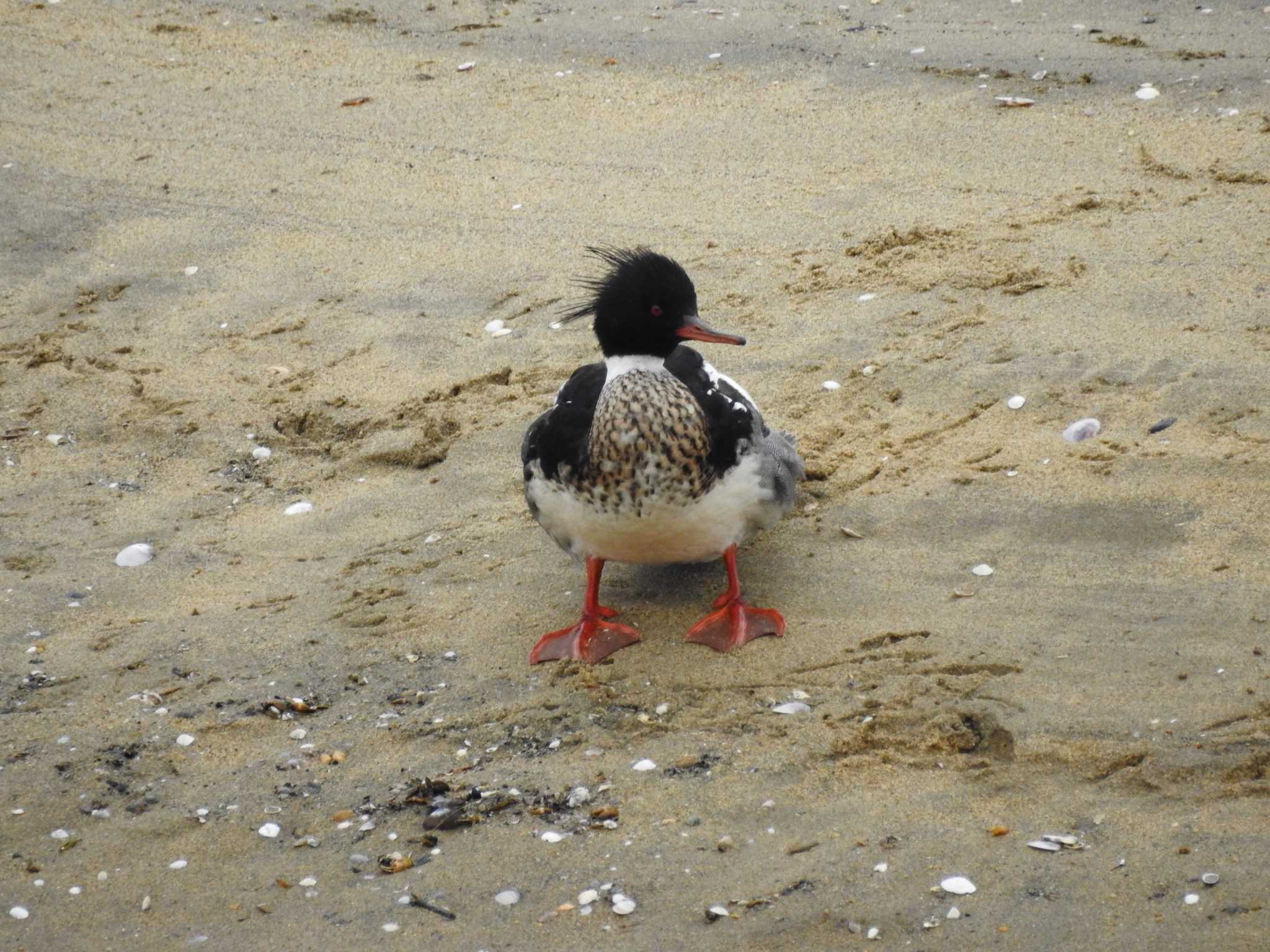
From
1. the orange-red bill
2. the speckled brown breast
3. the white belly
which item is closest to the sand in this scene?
the white belly

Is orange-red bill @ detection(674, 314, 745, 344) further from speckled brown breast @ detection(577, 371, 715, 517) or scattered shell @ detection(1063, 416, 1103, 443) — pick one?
scattered shell @ detection(1063, 416, 1103, 443)

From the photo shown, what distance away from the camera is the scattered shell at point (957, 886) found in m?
3.35

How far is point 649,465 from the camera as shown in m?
4.34

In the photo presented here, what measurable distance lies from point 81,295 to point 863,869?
214 inches

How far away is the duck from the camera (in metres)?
4.38

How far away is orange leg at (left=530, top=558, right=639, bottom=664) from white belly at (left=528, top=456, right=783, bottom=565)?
0.12 metres

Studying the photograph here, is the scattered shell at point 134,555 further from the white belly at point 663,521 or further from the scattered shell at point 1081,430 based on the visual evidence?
the scattered shell at point 1081,430

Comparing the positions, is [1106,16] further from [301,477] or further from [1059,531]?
[301,477]

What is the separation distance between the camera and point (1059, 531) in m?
4.79


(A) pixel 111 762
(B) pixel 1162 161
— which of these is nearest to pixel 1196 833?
(A) pixel 111 762

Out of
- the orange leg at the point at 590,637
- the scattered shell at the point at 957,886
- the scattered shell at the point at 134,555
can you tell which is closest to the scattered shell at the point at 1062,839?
the scattered shell at the point at 957,886

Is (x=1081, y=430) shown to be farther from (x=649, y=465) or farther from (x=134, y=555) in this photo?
(x=134, y=555)

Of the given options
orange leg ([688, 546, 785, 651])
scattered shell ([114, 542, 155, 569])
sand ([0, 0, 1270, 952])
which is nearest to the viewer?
sand ([0, 0, 1270, 952])

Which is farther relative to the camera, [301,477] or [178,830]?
[301,477]
